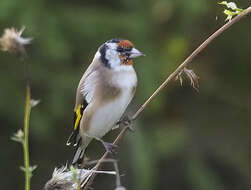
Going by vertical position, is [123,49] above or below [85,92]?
above

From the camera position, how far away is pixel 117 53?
246 cm

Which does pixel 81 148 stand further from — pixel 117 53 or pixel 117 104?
pixel 117 53

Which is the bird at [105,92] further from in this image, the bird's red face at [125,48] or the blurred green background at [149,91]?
the blurred green background at [149,91]

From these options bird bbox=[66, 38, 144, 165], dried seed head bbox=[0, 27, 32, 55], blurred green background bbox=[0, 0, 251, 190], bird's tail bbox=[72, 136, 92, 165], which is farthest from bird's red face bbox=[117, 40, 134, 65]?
blurred green background bbox=[0, 0, 251, 190]

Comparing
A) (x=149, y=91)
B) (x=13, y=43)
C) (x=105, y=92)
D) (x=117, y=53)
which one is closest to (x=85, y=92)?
(x=105, y=92)

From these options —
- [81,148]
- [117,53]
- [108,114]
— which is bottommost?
[81,148]

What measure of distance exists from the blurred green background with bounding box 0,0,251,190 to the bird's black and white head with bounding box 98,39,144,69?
148 centimetres

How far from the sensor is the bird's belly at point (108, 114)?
2.40 m

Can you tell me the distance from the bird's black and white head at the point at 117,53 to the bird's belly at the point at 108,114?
132 millimetres

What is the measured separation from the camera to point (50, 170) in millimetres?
5230

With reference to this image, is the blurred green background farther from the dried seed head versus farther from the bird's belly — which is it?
the dried seed head

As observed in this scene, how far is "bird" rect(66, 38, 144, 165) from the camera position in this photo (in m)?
2.42

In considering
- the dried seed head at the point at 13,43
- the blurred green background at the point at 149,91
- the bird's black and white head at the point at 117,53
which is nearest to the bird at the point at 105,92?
the bird's black and white head at the point at 117,53

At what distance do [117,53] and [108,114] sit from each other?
240 mm
